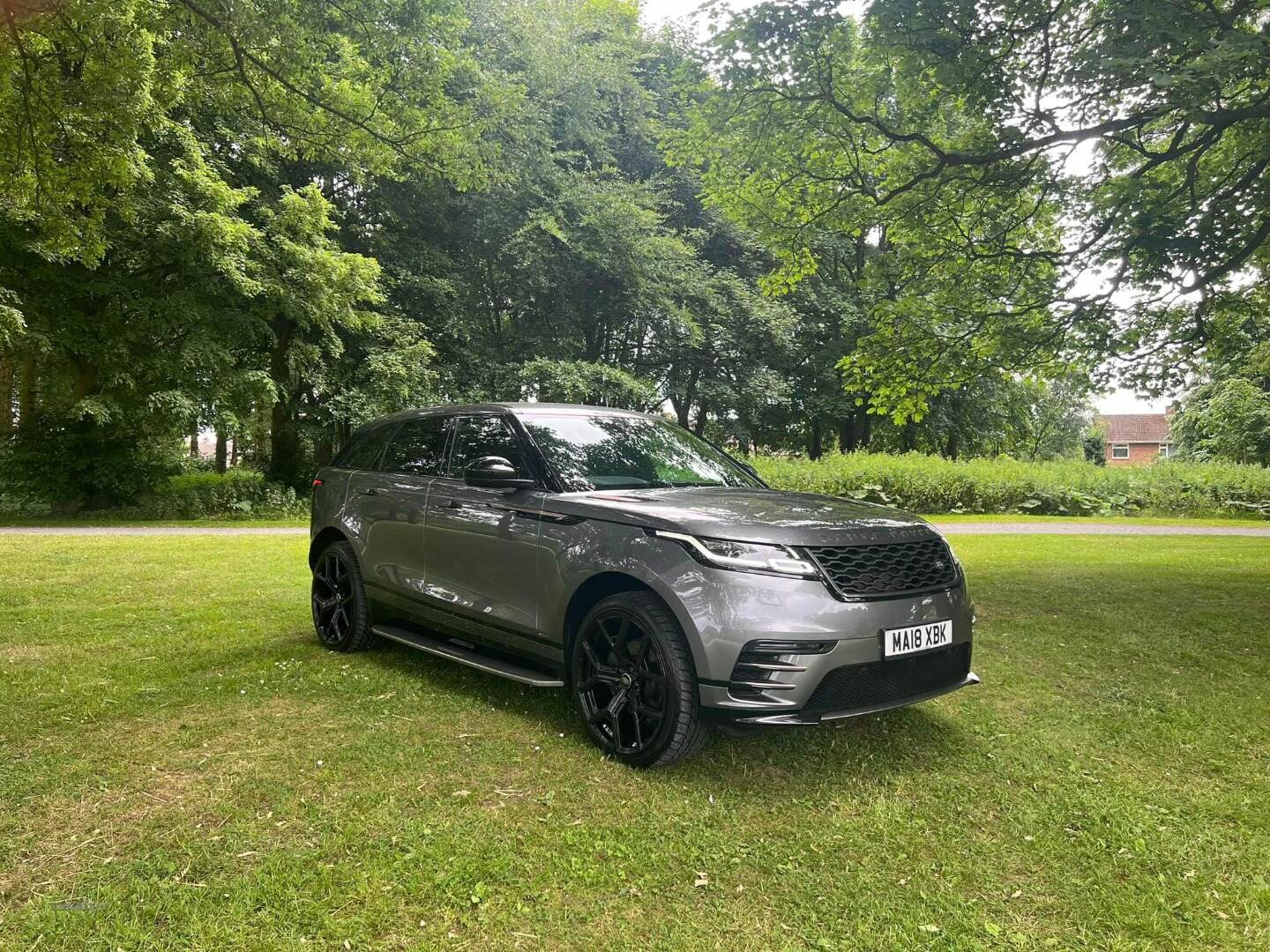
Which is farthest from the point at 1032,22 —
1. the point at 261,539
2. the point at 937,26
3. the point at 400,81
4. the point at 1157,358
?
the point at 261,539

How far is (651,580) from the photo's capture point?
142 inches

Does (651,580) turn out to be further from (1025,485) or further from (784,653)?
(1025,485)

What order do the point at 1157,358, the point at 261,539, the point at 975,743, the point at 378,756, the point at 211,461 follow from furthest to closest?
the point at 211,461, the point at 261,539, the point at 1157,358, the point at 975,743, the point at 378,756

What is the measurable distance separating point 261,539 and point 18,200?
6034 mm

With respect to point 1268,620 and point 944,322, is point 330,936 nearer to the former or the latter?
point 1268,620

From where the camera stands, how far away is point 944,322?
33.8 ft

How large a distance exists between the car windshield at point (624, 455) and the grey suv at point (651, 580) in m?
0.01

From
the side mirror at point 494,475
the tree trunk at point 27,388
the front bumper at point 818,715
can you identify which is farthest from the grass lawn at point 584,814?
the tree trunk at point 27,388

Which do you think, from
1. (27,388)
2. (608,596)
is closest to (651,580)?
(608,596)

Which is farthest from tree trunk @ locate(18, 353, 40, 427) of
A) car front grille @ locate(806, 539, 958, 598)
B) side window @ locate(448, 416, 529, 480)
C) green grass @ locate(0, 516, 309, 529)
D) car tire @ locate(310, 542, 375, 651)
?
car front grille @ locate(806, 539, 958, 598)

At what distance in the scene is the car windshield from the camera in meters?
4.48

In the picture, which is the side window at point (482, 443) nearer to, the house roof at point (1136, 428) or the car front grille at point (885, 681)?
the car front grille at point (885, 681)

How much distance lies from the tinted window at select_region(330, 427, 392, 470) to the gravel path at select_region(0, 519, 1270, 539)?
8.89m

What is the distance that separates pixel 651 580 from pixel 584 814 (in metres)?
1.01
